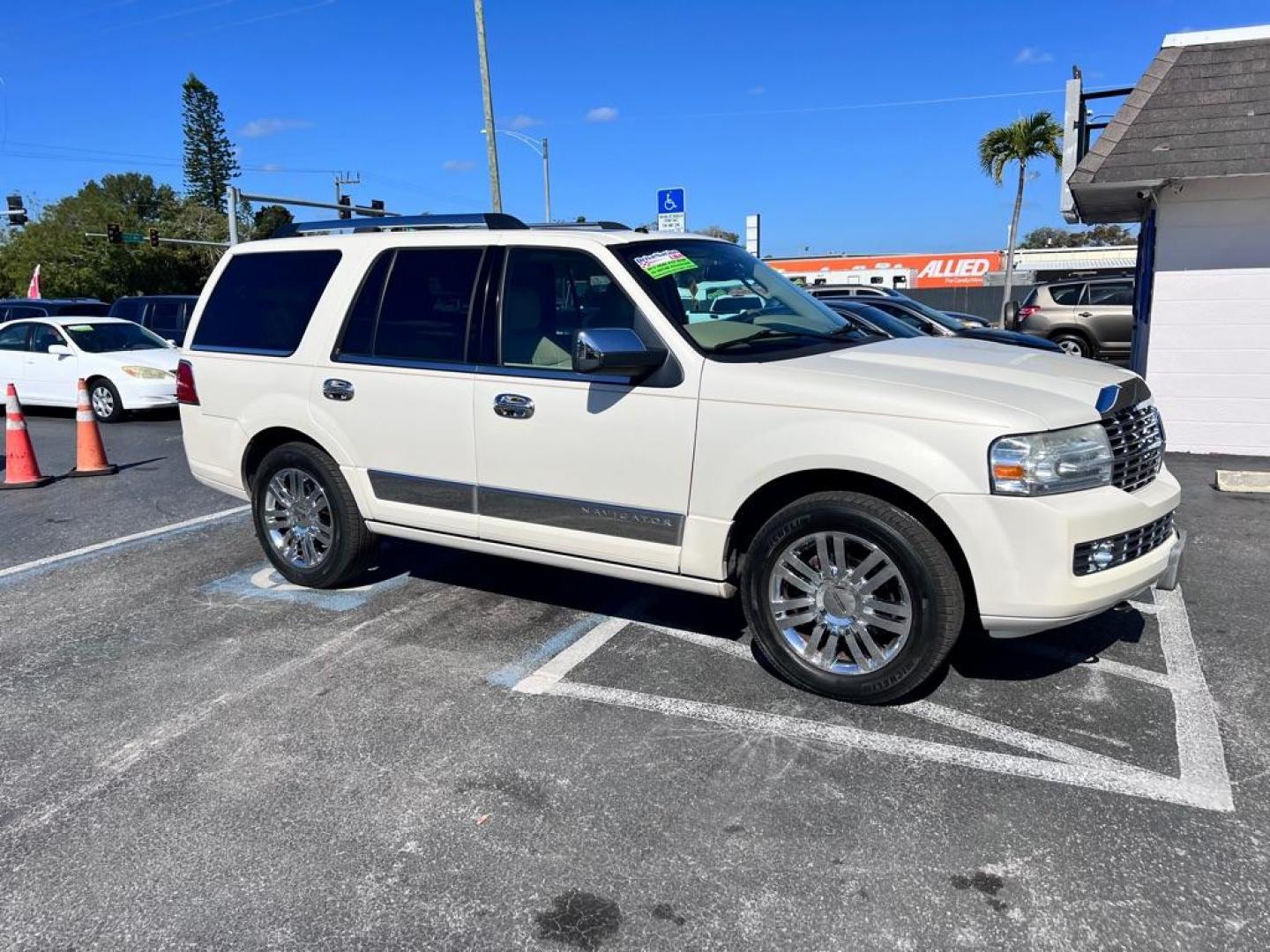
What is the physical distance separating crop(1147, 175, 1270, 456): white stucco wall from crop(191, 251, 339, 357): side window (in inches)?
325

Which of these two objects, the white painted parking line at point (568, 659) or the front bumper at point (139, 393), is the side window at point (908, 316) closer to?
the front bumper at point (139, 393)

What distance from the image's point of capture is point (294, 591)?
5523 mm

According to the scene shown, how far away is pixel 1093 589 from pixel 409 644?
3.08m

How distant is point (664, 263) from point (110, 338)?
1226cm

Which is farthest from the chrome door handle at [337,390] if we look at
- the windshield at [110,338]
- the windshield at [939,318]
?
the windshield at [939,318]

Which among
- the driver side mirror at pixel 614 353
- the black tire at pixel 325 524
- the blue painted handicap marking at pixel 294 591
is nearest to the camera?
the driver side mirror at pixel 614 353

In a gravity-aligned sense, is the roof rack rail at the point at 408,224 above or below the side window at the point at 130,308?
above

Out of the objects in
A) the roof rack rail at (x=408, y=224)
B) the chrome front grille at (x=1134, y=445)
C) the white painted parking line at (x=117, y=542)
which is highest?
the roof rack rail at (x=408, y=224)

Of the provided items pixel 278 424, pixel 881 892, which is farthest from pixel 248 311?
pixel 881 892

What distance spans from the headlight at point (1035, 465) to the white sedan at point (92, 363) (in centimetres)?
1214

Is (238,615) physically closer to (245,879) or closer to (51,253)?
(245,879)

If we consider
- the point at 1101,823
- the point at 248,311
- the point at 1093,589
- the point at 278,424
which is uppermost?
the point at 248,311

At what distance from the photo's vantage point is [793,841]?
2994 mm

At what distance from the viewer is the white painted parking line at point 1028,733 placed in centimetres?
329
